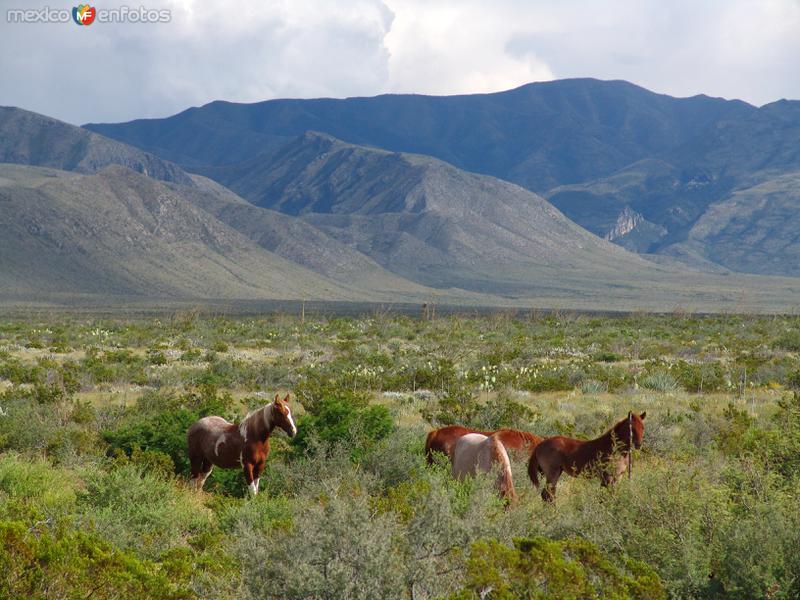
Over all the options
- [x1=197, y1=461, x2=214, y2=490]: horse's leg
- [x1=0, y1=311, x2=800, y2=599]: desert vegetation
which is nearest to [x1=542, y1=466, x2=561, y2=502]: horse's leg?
[x1=0, y1=311, x2=800, y2=599]: desert vegetation

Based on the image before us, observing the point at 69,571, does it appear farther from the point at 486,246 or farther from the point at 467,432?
the point at 486,246

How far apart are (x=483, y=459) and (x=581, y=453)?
111 centimetres

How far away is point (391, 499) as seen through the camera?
822cm

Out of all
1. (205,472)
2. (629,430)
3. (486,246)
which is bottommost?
(205,472)

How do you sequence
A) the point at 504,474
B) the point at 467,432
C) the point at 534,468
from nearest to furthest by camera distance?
the point at 504,474, the point at 534,468, the point at 467,432

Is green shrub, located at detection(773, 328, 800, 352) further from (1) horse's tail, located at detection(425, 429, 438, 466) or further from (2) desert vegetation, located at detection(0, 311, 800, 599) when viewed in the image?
(1) horse's tail, located at detection(425, 429, 438, 466)

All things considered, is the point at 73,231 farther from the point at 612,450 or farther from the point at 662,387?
the point at 612,450

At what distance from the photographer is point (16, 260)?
117 meters

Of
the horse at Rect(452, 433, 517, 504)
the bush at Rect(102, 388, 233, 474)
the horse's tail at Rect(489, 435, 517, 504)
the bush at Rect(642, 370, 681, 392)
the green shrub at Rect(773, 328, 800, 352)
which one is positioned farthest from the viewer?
the green shrub at Rect(773, 328, 800, 352)

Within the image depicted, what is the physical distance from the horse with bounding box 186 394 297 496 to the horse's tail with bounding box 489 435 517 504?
2564 mm

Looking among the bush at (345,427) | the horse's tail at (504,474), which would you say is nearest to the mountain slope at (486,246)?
the bush at (345,427)

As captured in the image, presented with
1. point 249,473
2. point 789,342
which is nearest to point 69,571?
point 249,473

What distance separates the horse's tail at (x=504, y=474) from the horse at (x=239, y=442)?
8.41 ft

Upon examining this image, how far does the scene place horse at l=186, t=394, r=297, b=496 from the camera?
11.2 meters
